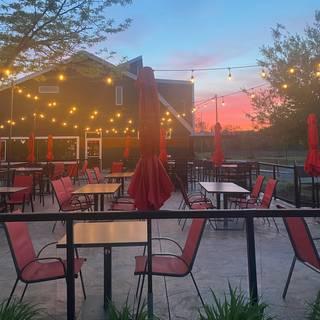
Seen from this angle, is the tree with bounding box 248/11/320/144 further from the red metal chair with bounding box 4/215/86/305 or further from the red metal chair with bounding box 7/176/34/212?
the red metal chair with bounding box 4/215/86/305

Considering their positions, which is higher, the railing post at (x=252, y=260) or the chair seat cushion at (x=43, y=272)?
the railing post at (x=252, y=260)

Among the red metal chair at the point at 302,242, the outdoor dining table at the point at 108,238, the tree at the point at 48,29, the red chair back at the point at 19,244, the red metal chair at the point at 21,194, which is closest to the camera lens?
the red chair back at the point at 19,244

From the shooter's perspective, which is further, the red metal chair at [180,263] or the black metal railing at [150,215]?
the red metal chair at [180,263]

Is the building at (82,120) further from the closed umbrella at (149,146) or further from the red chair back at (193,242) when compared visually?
the red chair back at (193,242)

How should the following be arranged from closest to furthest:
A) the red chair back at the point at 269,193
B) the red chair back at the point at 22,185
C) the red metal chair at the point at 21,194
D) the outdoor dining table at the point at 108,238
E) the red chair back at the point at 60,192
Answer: the outdoor dining table at the point at 108,238 < the red chair back at the point at 269,193 < the red chair back at the point at 60,192 < the red metal chair at the point at 21,194 < the red chair back at the point at 22,185

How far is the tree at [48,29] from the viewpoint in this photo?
812cm

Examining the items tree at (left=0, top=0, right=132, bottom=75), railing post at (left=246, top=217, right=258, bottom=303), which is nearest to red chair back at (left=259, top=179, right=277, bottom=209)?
railing post at (left=246, top=217, right=258, bottom=303)

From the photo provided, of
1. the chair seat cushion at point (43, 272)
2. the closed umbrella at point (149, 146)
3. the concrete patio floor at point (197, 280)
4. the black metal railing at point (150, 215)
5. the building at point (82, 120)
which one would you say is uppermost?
the building at point (82, 120)

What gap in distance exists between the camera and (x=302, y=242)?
3195 millimetres

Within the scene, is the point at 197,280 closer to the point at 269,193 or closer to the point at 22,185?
the point at 269,193

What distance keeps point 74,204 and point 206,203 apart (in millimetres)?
2482

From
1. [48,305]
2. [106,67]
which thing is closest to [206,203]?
[48,305]

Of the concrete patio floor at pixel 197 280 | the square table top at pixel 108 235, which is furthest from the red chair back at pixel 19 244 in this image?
the concrete patio floor at pixel 197 280

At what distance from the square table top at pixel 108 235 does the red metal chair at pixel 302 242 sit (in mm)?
1265
